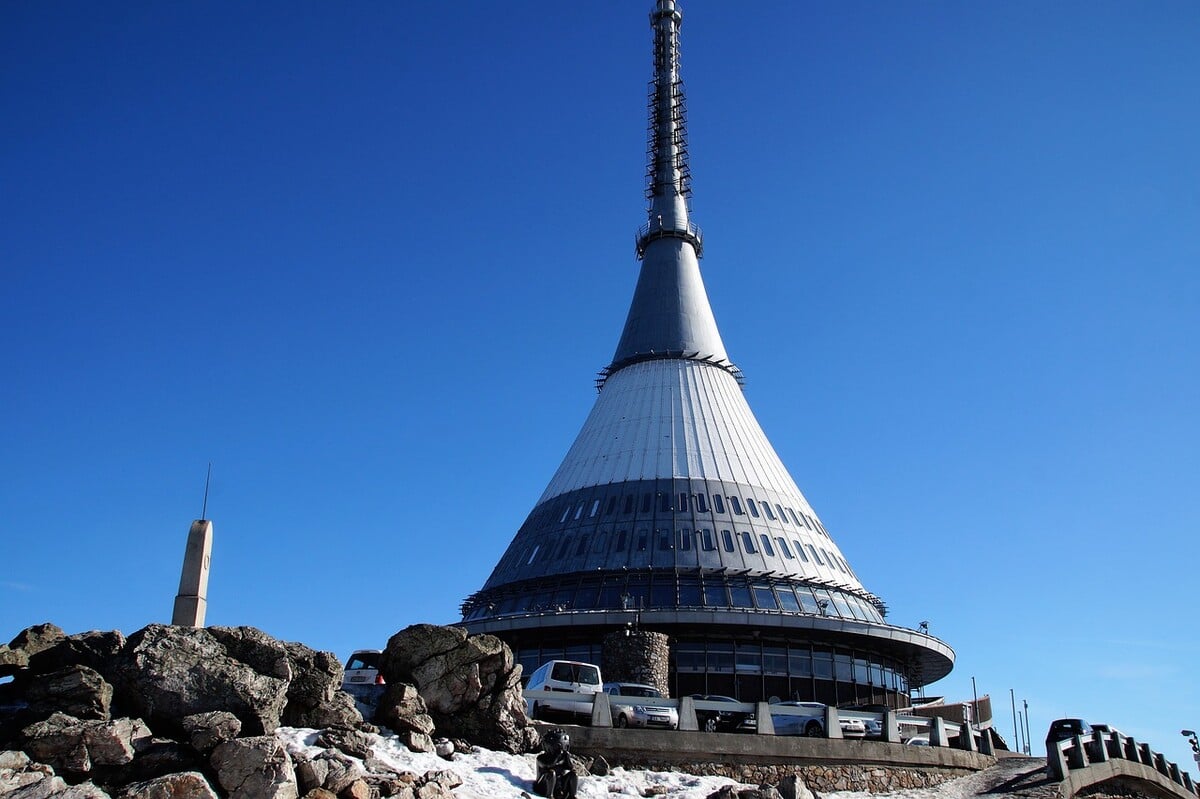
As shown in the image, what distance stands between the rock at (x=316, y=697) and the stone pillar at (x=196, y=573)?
15.9 ft

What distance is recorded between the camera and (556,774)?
17.0m

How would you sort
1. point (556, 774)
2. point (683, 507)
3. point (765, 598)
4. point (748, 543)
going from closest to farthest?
1. point (556, 774)
2. point (765, 598)
3. point (748, 543)
4. point (683, 507)

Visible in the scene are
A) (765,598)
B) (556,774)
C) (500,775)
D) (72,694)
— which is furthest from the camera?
(765,598)

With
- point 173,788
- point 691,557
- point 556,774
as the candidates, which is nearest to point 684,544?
point 691,557

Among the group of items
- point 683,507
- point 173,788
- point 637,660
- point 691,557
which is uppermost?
point 683,507

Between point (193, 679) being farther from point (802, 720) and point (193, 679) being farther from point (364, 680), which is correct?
point (802, 720)

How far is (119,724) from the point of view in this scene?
592 inches

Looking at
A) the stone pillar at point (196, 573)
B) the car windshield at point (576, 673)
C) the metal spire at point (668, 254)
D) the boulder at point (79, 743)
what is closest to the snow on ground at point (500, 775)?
the boulder at point (79, 743)

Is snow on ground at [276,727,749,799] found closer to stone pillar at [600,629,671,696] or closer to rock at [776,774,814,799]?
rock at [776,774,814,799]

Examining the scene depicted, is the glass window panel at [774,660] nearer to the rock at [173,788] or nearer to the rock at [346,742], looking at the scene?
the rock at [346,742]

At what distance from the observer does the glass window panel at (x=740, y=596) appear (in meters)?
34.2

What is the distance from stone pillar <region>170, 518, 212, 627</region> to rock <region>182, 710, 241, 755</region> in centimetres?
640

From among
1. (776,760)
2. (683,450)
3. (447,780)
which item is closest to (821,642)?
(683,450)

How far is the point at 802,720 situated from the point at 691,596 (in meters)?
11.6
